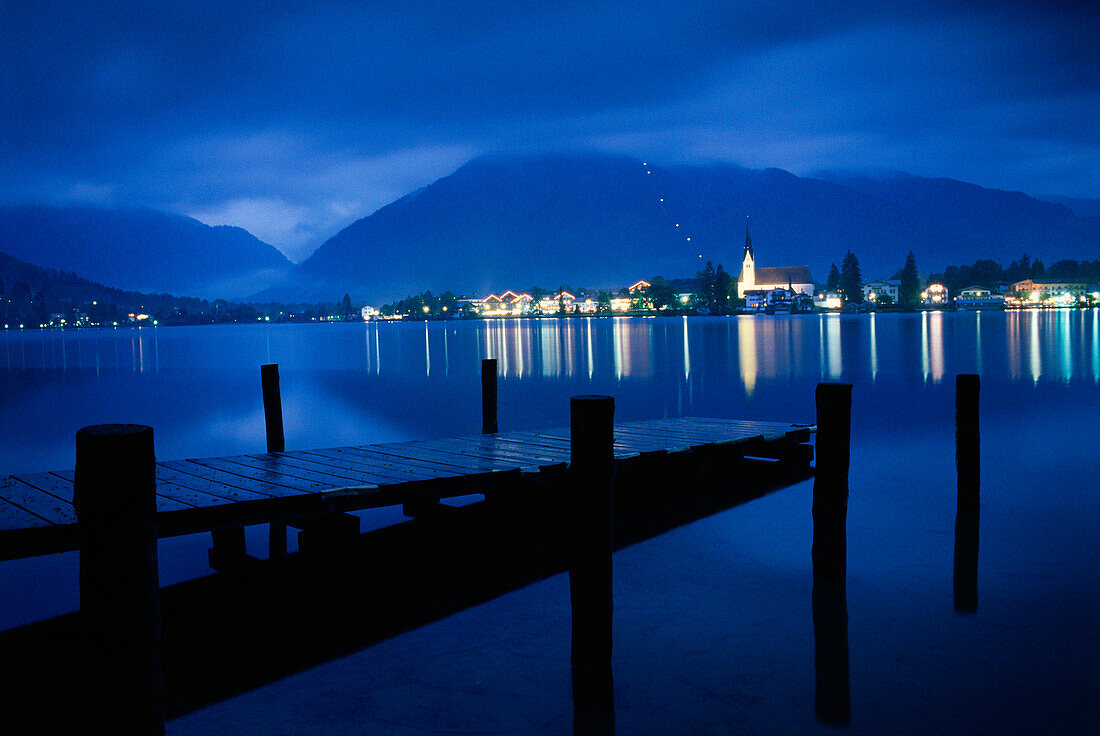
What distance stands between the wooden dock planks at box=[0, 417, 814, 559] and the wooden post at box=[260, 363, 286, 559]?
1185 millimetres

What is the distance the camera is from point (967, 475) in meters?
13.1

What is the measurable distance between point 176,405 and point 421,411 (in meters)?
12.9

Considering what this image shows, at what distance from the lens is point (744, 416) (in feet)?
95.7

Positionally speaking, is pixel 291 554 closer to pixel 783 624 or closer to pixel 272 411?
pixel 272 411

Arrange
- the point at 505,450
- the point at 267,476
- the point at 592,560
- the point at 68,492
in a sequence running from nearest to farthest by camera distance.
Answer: the point at 592,560 → the point at 68,492 → the point at 267,476 → the point at 505,450

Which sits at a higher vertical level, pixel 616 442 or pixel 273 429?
pixel 273 429

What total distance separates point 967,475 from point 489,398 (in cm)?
859

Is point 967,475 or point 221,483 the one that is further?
point 967,475

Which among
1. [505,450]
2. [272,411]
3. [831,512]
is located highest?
[272,411]

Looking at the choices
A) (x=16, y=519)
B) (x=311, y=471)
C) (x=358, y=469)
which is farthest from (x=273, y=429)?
(x=16, y=519)

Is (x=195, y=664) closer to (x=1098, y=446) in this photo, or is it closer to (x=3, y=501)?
(x=3, y=501)

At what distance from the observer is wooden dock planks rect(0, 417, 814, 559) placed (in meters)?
7.74

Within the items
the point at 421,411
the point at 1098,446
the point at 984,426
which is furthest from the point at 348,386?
the point at 1098,446

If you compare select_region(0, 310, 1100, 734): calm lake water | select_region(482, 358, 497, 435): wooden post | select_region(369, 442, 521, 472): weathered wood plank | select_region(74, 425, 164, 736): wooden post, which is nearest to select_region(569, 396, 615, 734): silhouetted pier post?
select_region(0, 310, 1100, 734): calm lake water
